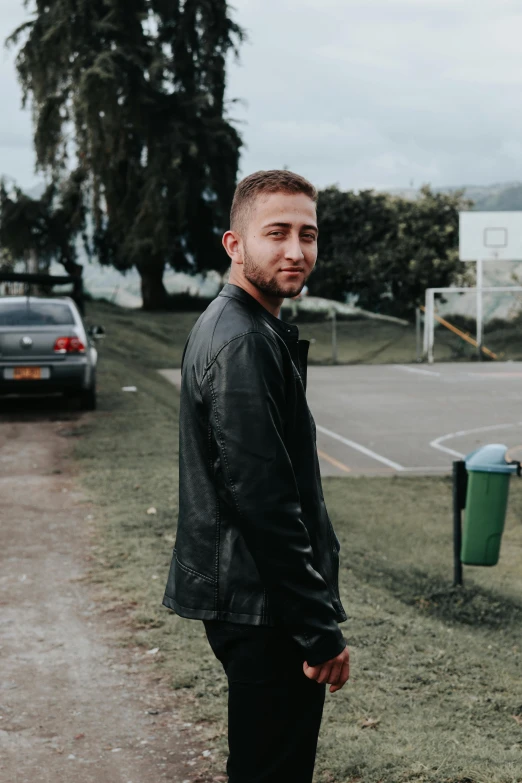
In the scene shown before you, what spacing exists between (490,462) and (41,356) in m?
8.86

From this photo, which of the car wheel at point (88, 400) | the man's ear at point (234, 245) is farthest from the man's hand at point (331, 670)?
the car wheel at point (88, 400)

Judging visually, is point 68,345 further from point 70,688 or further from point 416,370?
point 416,370

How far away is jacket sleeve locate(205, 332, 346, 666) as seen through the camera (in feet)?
7.62

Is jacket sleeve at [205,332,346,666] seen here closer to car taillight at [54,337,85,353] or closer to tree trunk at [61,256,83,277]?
car taillight at [54,337,85,353]

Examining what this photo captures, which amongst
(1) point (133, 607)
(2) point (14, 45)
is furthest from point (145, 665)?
(2) point (14, 45)

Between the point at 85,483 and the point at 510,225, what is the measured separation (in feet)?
87.7

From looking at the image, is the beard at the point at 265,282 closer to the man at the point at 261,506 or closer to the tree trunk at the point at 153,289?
the man at the point at 261,506

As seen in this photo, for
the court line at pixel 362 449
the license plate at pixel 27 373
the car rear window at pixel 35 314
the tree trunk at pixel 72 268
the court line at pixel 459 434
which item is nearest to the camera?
the court line at pixel 362 449

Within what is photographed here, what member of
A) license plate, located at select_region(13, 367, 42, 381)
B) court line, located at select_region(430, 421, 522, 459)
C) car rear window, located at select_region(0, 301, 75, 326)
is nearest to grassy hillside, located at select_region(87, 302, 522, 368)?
car rear window, located at select_region(0, 301, 75, 326)

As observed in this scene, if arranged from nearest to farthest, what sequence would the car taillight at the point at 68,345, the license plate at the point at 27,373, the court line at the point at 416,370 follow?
the license plate at the point at 27,373
the car taillight at the point at 68,345
the court line at the point at 416,370

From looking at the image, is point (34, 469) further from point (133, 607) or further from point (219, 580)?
point (219, 580)

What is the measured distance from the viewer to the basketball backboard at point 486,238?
33.5 meters

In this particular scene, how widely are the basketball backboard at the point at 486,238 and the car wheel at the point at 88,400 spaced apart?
20.7m

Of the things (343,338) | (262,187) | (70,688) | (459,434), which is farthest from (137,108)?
(262,187)
